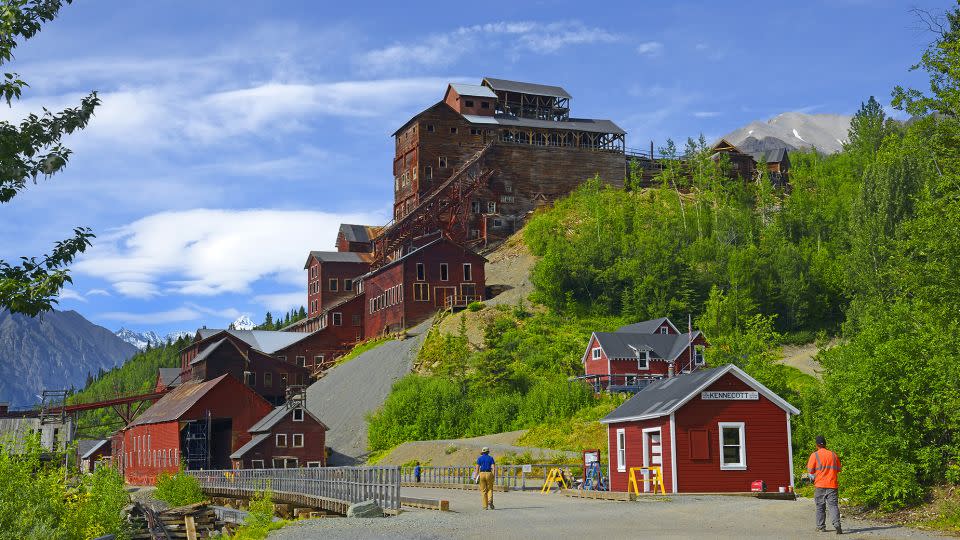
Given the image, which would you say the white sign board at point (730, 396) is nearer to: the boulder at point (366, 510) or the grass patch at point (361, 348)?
the boulder at point (366, 510)

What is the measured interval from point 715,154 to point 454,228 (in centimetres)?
3998

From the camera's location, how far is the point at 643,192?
388 feet

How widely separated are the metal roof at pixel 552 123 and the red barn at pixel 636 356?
140 feet

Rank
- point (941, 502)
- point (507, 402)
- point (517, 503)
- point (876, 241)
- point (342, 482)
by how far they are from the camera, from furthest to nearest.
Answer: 1. point (876, 241)
2. point (507, 402)
3. point (342, 482)
4. point (517, 503)
5. point (941, 502)

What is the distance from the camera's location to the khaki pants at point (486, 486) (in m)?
28.3

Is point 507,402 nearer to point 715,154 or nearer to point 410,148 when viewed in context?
point 410,148

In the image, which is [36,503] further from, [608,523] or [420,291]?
[420,291]

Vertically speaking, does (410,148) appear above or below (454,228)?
above

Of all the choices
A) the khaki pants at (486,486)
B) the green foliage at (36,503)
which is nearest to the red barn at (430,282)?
the green foliage at (36,503)

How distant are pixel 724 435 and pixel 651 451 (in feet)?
8.62

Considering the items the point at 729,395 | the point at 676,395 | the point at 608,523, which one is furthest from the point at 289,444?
the point at 608,523

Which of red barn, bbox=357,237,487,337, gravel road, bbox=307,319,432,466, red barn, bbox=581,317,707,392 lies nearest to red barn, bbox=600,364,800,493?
red barn, bbox=581,317,707,392

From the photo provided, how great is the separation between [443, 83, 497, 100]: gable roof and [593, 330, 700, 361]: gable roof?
47745 millimetres

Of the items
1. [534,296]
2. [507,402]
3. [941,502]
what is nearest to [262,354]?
[534,296]
